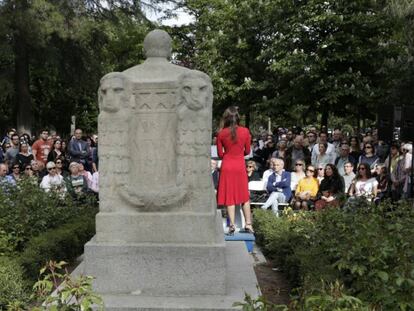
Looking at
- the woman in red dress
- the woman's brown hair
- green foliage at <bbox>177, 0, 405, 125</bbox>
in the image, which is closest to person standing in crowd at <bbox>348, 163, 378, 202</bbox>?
the woman in red dress

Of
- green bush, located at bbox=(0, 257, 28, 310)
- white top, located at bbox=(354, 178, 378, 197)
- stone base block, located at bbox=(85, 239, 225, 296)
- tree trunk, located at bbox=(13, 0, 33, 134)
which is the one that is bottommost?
green bush, located at bbox=(0, 257, 28, 310)

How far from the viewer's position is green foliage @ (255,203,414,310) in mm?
4016

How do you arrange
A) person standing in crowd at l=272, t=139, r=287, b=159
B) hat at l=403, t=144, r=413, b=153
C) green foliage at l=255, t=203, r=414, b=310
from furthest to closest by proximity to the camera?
person standing in crowd at l=272, t=139, r=287, b=159, hat at l=403, t=144, r=413, b=153, green foliage at l=255, t=203, r=414, b=310

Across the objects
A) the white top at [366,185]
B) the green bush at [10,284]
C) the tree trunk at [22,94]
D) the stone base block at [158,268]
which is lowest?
the green bush at [10,284]

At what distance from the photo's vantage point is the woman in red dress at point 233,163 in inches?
312

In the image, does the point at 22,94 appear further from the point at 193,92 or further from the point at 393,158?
the point at 193,92

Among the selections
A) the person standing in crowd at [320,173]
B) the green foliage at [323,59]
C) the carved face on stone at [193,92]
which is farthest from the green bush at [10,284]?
the green foliage at [323,59]

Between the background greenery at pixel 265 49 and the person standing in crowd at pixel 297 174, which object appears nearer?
the person standing in crowd at pixel 297 174

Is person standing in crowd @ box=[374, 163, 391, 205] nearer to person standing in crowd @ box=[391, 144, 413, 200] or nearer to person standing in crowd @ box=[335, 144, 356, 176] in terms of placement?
person standing in crowd @ box=[391, 144, 413, 200]

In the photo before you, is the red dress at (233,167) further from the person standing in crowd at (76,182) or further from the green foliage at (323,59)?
the green foliage at (323,59)

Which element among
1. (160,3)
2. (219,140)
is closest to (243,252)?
(219,140)

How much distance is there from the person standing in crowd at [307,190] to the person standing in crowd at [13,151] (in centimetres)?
599

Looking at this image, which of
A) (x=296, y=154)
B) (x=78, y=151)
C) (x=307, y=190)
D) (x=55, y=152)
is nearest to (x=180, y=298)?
(x=307, y=190)

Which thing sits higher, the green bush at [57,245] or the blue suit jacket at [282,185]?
the blue suit jacket at [282,185]
